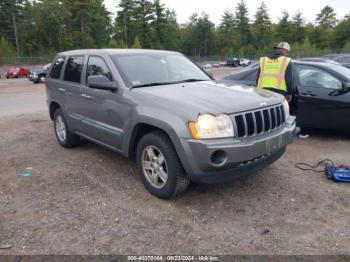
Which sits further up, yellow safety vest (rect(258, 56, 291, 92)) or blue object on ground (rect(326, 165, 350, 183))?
yellow safety vest (rect(258, 56, 291, 92))

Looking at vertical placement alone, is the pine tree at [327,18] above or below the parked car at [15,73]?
above

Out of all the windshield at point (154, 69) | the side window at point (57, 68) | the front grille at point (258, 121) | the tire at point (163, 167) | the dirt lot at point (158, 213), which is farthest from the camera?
the side window at point (57, 68)

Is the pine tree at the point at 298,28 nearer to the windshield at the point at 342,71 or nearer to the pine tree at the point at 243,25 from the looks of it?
the pine tree at the point at 243,25

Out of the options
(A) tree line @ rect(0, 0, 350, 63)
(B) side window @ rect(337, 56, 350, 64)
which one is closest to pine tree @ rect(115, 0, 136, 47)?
(A) tree line @ rect(0, 0, 350, 63)

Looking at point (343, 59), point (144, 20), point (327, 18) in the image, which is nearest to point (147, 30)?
point (144, 20)

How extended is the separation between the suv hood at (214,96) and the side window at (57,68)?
250 centimetres

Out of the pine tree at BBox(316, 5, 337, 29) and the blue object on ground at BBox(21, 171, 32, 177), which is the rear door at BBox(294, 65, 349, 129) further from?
the pine tree at BBox(316, 5, 337, 29)

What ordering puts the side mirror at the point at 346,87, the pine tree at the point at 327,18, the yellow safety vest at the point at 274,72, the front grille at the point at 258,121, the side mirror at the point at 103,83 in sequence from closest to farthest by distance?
the front grille at the point at 258,121
the side mirror at the point at 103,83
the yellow safety vest at the point at 274,72
the side mirror at the point at 346,87
the pine tree at the point at 327,18

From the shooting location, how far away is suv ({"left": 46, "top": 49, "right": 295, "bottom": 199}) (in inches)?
133

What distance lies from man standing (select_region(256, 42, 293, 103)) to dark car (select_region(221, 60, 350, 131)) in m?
0.56

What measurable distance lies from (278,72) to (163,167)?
3138 mm

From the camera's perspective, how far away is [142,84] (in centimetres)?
425

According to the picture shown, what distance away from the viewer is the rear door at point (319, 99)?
20.0 feet

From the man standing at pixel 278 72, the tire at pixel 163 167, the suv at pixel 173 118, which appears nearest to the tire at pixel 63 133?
the suv at pixel 173 118
